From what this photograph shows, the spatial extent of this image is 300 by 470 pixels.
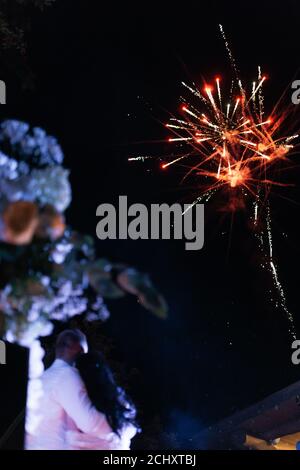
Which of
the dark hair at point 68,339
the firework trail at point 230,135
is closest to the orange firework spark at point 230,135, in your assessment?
the firework trail at point 230,135

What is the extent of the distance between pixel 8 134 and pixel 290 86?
592cm

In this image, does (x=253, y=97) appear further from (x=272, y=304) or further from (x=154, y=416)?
(x=154, y=416)

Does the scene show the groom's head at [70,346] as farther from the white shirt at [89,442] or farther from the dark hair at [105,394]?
the white shirt at [89,442]

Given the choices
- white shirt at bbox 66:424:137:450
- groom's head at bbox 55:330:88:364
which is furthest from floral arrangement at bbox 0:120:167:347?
white shirt at bbox 66:424:137:450

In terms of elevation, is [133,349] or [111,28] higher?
[111,28]

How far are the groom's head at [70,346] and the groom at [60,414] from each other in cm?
10

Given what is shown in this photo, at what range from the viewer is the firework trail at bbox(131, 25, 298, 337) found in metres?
6.80

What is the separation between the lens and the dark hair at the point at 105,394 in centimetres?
286

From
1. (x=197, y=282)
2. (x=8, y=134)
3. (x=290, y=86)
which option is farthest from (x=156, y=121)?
(x=8, y=134)

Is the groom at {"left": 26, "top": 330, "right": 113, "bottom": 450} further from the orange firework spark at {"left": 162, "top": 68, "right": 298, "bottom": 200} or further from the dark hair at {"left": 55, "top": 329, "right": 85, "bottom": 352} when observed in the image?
the orange firework spark at {"left": 162, "top": 68, "right": 298, "bottom": 200}

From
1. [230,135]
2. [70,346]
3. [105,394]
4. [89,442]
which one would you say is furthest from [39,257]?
[230,135]

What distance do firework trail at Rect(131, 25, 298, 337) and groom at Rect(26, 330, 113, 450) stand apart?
4542 mm
